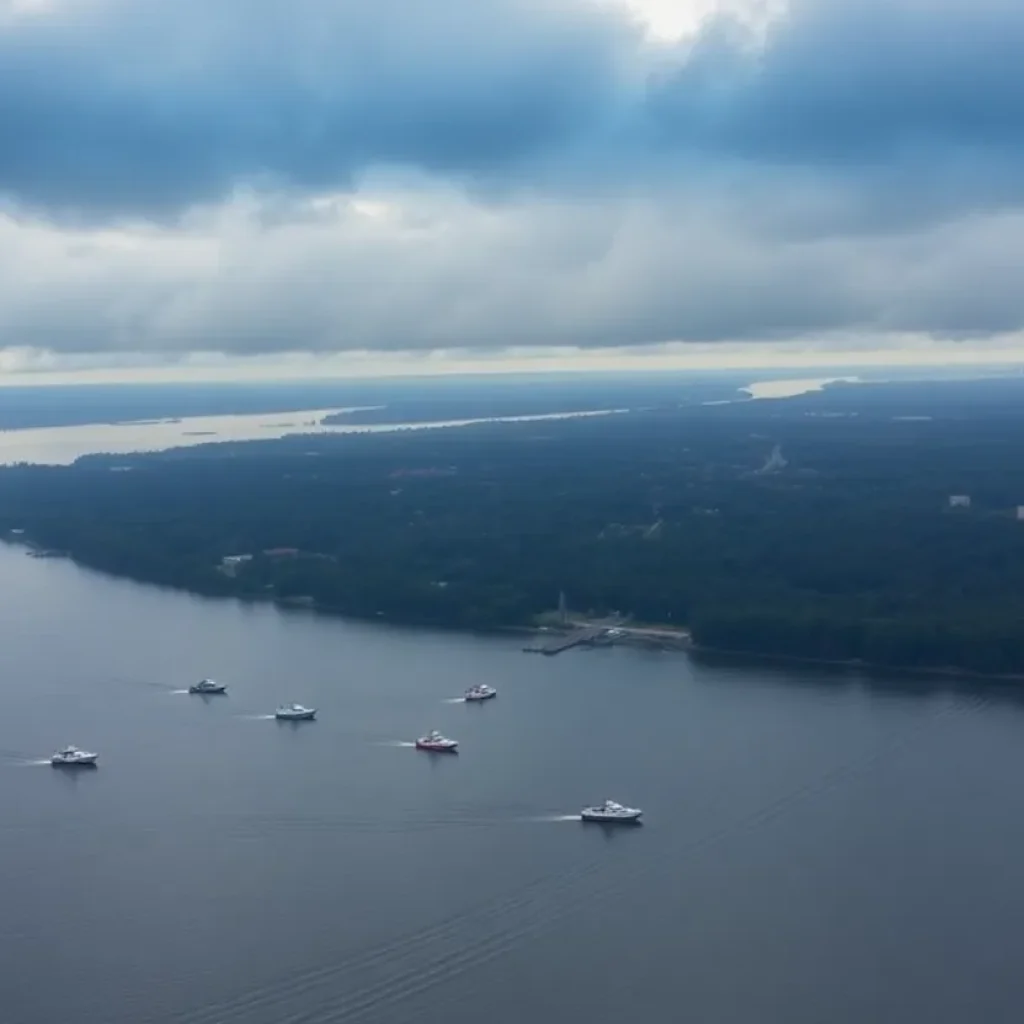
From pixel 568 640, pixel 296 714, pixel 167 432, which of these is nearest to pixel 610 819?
pixel 296 714

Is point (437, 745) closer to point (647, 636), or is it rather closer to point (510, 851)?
point (510, 851)

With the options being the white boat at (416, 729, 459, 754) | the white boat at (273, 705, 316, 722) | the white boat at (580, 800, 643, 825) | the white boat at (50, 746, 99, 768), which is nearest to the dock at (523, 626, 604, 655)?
→ the white boat at (273, 705, 316, 722)

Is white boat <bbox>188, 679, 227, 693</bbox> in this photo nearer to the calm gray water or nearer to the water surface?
the calm gray water

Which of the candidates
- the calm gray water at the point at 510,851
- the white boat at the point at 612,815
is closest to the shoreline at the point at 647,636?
the calm gray water at the point at 510,851

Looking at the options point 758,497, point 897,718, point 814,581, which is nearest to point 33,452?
point 758,497

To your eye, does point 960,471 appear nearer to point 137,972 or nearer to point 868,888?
point 868,888

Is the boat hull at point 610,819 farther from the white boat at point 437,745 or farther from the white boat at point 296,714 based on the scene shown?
the white boat at point 296,714
